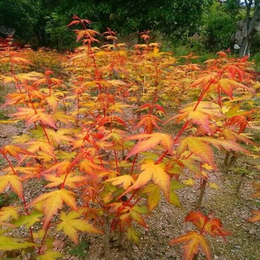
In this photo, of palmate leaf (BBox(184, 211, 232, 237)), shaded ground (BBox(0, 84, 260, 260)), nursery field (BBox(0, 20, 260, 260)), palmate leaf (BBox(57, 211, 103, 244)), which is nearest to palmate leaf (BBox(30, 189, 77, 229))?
nursery field (BBox(0, 20, 260, 260))

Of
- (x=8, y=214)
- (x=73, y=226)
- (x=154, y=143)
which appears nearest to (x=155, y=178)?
(x=154, y=143)

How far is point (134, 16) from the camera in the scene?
28.1 ft

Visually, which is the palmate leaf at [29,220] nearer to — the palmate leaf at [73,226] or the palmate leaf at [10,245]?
the palmate leaf at [73,226]

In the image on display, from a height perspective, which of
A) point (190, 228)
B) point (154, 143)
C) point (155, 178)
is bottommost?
point (190, 228)

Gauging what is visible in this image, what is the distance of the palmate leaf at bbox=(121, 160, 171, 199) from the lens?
40.4 inches

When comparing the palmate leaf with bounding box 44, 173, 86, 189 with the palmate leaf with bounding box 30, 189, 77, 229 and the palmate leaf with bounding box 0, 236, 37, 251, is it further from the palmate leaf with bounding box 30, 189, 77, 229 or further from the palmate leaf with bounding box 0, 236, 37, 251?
the palmate leaf with bounding box 0, 236, 37, 251

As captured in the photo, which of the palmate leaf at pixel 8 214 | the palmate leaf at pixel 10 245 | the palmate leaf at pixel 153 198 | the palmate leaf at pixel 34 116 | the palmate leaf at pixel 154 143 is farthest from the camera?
the palmate leaf at pixel 8 214

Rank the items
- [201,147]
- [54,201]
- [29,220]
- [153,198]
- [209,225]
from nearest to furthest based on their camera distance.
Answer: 1. [201,147]
2. [54,201]
3. [153,198]
4. [29,220]
5. [209,225]

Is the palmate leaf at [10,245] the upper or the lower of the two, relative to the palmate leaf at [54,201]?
upper

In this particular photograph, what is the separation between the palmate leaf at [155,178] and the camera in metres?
1.03

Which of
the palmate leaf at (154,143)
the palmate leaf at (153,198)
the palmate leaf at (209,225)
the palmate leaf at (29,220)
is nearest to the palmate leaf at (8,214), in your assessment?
the palmate leaf at (29,220)

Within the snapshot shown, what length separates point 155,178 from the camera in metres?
1.06

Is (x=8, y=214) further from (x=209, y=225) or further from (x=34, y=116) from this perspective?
(x=209, y=225)

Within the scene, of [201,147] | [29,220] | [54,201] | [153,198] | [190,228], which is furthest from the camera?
[190,228]
